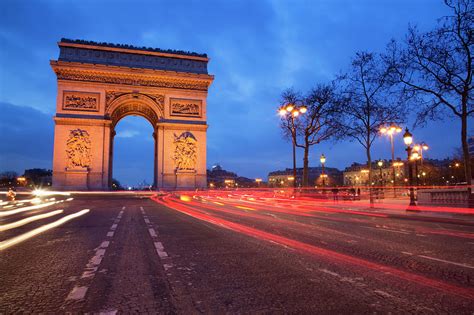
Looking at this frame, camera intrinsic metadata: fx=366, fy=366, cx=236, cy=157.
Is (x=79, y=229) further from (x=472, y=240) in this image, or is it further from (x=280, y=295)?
(x=472, y=240)

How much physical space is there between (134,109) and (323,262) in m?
44.5

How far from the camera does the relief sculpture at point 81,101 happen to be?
39250mm

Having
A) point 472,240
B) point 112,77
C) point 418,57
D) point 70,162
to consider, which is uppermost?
point 112,77

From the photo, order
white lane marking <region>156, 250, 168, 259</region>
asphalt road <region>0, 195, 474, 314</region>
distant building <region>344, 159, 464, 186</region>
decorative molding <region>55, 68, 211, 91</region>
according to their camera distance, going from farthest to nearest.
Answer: distant building <region>344, 159, 464, 186</region> < decorative molding <region>55, 68, 211, 91</region> < white lane marking <region>156, 250, 168, 259</region> < asphalt road <region>0, 195, 474, 314</region>

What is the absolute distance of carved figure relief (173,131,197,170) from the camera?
137ft

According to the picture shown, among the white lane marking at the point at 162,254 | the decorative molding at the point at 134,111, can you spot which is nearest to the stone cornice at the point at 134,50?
the decorative molding at the point at 134,111

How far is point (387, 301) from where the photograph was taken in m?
3.46

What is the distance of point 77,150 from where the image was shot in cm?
3878

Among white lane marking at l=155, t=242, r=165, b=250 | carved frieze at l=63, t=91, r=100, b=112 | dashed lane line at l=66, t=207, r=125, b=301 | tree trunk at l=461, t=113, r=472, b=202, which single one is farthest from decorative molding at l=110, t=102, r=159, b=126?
Answer: dashed lane line at l=66, t=207, r=125, b=301

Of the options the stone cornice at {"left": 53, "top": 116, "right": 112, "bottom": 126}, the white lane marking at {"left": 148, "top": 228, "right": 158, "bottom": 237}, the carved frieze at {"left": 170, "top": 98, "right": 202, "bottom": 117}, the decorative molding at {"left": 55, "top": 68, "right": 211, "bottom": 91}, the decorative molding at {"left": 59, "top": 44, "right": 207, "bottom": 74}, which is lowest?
the white lane marking at {"left": 148, "top": 228, "right": 158, "bottom": 237}

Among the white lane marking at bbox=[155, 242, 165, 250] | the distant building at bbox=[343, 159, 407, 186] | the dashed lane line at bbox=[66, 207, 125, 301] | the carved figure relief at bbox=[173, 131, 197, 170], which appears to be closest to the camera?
the dashed lane line at bbox=[66, 207, 125, 301]

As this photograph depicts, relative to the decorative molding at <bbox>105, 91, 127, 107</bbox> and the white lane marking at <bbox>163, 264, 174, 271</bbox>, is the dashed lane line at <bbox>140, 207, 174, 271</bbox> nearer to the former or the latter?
the white lane marking at <bbox>163, 264, 174, 271</bbox>

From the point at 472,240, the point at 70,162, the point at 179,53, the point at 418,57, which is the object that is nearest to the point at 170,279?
the point at 472,240

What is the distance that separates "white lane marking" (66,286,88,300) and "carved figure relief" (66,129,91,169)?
37.7 m
